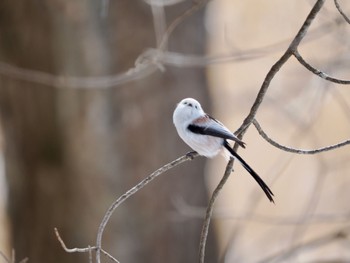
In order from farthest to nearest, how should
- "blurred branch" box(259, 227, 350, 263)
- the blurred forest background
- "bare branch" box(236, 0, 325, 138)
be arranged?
the blurred forest background, "blurred branch" box(259, 227, 350, 263), "bare branch" box(236, 0, 325, 138)

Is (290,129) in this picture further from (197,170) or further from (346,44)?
(346,44)

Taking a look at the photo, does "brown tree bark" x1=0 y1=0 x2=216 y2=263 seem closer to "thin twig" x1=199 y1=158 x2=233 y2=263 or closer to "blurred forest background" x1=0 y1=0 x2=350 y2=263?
"blurred forest background" x1=0 y1=0 x2=350 y2=263

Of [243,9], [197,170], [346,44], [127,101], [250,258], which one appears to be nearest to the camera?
[346,44]

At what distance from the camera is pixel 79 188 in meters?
3.20

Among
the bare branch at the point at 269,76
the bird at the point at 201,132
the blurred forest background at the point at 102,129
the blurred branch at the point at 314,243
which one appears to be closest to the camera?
the bare branch at the point at 269,76

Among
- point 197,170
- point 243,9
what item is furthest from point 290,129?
point 197,170

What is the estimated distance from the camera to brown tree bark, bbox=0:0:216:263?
3117 mm

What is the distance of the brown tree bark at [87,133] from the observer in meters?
3.12

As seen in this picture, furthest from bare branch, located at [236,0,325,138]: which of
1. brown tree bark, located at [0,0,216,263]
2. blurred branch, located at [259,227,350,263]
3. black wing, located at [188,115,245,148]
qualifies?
brown tree bark, located at [0,0,216,263]

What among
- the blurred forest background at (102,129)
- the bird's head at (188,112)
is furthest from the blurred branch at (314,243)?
the bird's head at (188,112)

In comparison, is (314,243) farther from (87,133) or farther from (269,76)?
(269,76)

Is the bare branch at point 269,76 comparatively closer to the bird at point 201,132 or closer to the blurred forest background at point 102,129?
the bird at point 201,132

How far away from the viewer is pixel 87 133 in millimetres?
3127

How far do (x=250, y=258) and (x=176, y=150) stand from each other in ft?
5.10
